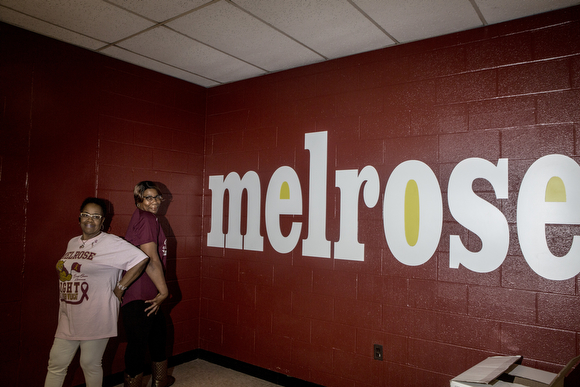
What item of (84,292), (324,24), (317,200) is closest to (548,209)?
(317,200)

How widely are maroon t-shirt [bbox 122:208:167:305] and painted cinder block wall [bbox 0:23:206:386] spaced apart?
574mm

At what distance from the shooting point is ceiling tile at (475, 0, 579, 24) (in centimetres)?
234

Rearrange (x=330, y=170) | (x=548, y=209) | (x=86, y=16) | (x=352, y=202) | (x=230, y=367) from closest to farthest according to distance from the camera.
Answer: (x=548, y=209), (x=86, y=16), (x=352, y=202), (x=330, y=170), (x=230, y=367)

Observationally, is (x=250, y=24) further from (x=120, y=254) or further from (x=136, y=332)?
(x=136, y=332)

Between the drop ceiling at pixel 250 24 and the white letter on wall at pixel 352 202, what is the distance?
1.01 m

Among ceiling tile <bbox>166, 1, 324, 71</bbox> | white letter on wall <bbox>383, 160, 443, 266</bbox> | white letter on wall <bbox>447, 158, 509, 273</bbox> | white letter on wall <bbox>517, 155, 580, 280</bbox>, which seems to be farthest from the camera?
white letter on wall <bbox>383, 160, 443, 266</bbox>

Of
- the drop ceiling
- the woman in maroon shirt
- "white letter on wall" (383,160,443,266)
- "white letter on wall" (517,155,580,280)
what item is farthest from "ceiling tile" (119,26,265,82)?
"white letter on wall" (517,155,580,280)

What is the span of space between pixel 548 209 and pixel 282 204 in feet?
6.54

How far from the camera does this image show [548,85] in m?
2.42

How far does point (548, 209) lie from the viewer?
2.37 metres

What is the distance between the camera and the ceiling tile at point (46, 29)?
267 cm

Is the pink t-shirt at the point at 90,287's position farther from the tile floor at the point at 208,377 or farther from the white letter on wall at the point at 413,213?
the white letter on wall at the point at 413,213

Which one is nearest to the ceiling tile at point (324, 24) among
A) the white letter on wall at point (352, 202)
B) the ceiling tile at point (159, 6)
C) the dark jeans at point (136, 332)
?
the ceiling tile at point (159, 6)

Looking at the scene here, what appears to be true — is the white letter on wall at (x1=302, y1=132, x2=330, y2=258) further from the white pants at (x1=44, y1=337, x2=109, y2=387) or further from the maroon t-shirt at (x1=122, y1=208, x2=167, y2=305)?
the white pants at (x1=44, y1=337, x2=109, y2=387)
